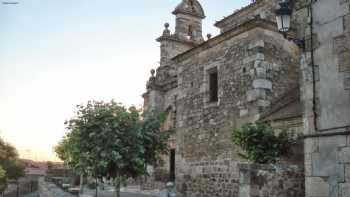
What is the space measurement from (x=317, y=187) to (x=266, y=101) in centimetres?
578

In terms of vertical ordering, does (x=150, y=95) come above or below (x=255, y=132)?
above

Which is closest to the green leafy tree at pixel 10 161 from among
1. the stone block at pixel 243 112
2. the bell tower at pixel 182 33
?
the bell tower at pixel 182 33

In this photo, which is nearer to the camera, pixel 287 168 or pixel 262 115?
pixel 287 168

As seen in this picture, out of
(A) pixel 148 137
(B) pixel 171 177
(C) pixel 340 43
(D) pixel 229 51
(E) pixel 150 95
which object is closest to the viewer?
(C) pixel 340 43

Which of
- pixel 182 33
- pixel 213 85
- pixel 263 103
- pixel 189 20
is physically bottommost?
pixel 263 103

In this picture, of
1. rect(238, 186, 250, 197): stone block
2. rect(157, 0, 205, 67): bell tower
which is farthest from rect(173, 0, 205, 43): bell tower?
rect(238, 186, 250, 197): stone block

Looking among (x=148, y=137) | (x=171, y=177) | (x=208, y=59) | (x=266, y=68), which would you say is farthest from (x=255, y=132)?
(x=171, y=177)

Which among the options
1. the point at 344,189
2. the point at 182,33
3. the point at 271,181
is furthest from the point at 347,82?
the point at 182,33

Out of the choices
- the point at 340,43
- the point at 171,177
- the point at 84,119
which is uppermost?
the point at 340,43

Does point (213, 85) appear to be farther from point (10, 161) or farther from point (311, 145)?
point (10, 161)

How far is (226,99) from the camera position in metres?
13.4

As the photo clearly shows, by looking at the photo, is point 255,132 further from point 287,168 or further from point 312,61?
point 312,61

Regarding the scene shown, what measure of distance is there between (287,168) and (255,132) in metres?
1.67

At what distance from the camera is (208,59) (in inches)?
577
